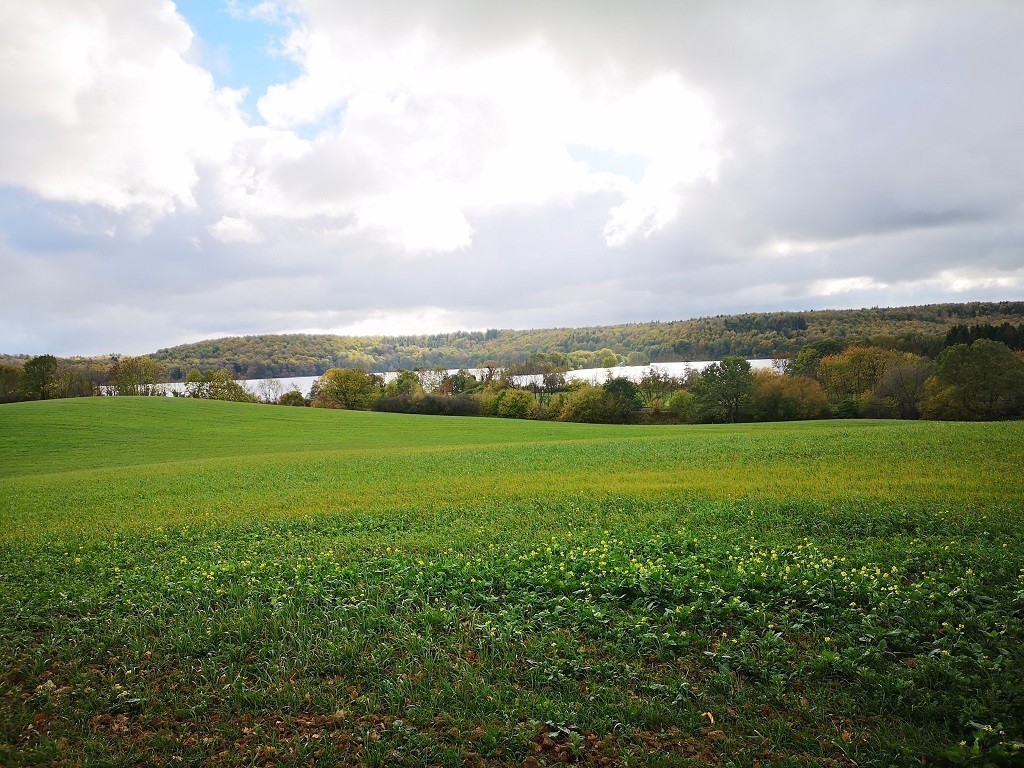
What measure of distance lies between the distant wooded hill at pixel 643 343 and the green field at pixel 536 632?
91.3 m

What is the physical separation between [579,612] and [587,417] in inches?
2606

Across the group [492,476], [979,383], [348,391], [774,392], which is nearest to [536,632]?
[492,476]

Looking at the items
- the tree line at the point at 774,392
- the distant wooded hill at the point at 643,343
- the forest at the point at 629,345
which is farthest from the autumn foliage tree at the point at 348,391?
the distant wooded hill at the point at 643,343

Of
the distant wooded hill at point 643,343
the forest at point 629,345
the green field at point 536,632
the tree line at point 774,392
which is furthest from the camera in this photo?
the distant wooded hill at point 643,343

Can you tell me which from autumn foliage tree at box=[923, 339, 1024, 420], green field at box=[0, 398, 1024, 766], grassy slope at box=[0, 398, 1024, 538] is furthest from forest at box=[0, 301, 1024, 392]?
green field at box=[0, 398, 1024, 766]

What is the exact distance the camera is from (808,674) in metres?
5.38

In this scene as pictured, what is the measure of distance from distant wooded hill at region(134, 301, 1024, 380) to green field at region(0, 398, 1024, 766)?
91327mm

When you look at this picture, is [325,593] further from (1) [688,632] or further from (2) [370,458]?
(2) [370,458]

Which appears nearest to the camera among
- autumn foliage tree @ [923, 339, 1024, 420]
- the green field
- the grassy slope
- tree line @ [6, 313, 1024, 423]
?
the green field

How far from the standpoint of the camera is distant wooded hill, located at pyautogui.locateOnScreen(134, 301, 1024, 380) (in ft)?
356

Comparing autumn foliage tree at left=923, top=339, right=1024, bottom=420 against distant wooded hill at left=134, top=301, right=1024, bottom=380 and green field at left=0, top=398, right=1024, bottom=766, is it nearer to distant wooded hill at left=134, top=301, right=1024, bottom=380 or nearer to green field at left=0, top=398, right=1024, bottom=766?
distant wooded hill at left=134, top=301, right=1024, bottom=380

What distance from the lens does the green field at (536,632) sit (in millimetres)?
4762

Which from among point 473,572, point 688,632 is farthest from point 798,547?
point 473,572

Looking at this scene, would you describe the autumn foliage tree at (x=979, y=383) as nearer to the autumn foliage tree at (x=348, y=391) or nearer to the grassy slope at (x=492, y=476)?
the grassy slope at (x=492, y=476)
